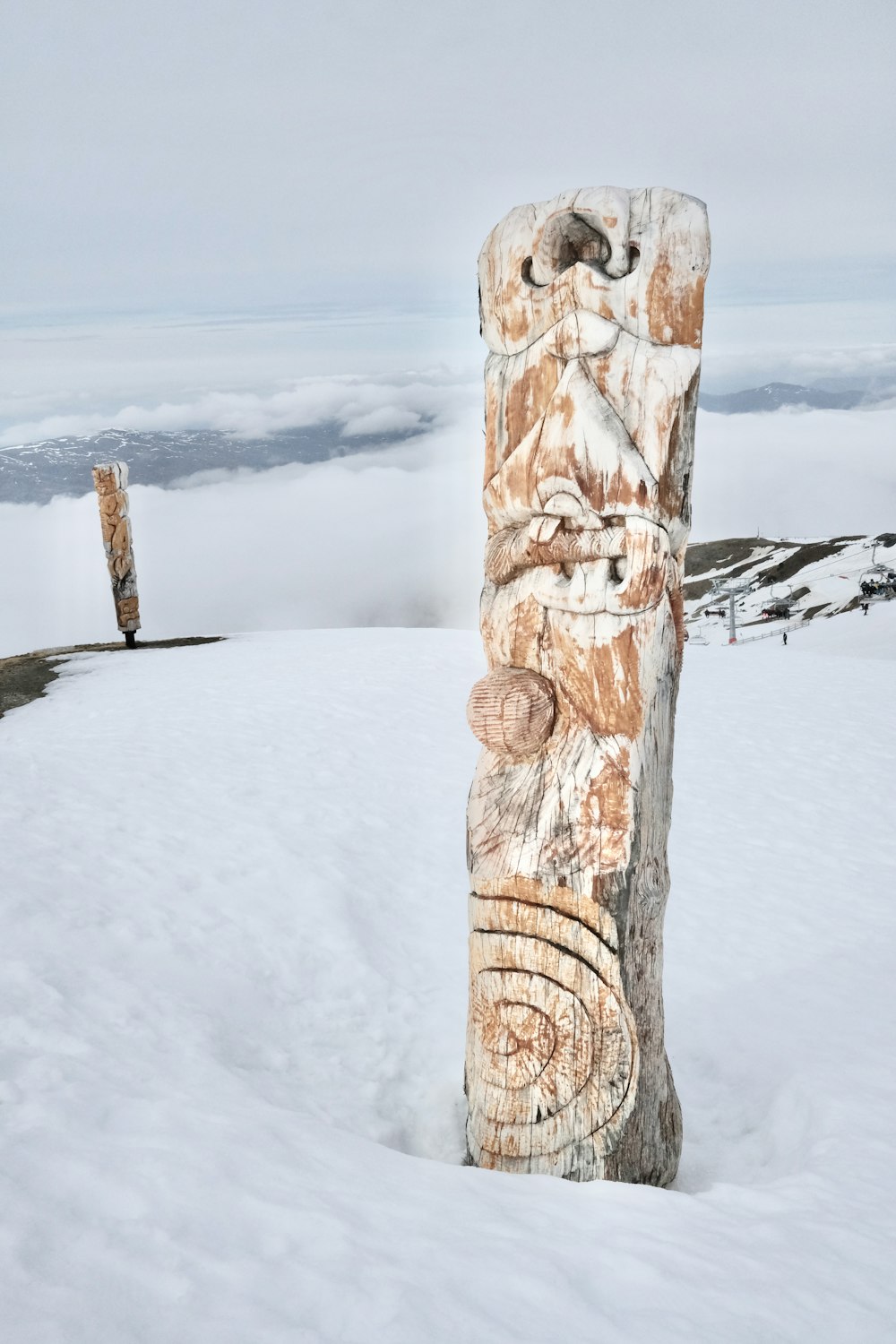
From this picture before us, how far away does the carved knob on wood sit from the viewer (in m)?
3.52

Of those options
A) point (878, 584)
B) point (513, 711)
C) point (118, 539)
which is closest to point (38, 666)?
point (118, 539)

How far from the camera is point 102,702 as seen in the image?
1087 centimetres

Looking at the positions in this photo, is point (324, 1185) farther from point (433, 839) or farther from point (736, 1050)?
point (433, 839)

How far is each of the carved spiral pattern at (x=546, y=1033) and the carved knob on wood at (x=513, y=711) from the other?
0.60 metres

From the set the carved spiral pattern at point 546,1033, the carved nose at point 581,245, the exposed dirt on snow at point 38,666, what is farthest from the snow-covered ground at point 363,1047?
the carved nose at point 581,245

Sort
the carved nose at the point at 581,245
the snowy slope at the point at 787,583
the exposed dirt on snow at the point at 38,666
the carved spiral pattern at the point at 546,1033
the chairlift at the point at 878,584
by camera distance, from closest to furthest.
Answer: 1. the carved nose at the point at 581,245
2. the carved spiral pattern at the point at 546,1033
3. the exposed dirt on snow at the point at 38,666
4. the chairlift at the point at 878,584
5. the snowy slope at the point at 787,583

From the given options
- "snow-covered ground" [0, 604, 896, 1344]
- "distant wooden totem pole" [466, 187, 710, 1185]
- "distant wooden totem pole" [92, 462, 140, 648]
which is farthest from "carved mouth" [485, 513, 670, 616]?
"distant wooden totem pole" [92, 462, 140, 648]

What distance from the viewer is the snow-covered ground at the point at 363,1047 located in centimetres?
272

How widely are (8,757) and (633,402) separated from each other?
20.8 ft

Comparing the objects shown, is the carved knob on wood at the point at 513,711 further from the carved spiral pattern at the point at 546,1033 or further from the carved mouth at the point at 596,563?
the carved spiral pattern at the point at 546,1033

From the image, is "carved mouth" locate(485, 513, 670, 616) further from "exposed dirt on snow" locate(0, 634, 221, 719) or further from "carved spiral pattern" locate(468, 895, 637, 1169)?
"exposed dirt on snow" locate(0, 634, 221, 719)

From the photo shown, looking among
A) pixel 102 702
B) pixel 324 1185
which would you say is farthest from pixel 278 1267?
pixel 102 702

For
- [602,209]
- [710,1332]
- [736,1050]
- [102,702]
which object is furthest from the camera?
[102,702]

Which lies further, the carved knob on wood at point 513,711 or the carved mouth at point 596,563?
the carved knob on wood at point 513,711
